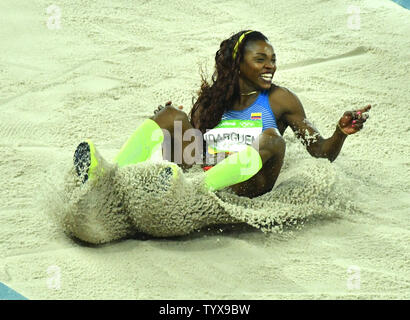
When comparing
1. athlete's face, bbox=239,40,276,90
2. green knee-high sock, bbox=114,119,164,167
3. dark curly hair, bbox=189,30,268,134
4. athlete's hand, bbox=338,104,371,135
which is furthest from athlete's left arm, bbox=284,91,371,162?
green knee-high sock, bbox=114,119,164,167

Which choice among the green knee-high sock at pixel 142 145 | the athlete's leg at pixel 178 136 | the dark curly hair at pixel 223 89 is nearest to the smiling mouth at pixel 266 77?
the dark curly hair at pixel 223 89

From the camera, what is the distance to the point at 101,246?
234 centimetres

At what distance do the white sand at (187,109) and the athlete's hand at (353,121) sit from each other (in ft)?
0.74

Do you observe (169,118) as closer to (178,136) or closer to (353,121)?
(178,136)

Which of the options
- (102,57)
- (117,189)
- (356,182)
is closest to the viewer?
(117,189)

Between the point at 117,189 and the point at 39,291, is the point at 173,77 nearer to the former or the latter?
the point at 117,189

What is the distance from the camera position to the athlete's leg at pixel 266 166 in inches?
93.9

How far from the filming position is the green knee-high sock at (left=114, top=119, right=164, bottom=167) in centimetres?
257

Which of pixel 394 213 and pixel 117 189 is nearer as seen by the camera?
pixel 117 189

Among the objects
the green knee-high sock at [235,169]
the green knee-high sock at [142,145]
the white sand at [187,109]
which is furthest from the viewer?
the green knee-high sock at [142,145]

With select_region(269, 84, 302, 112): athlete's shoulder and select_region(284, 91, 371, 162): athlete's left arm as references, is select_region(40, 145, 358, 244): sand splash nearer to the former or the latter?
select_region(284, 91, 371, 162): athlete's left arm

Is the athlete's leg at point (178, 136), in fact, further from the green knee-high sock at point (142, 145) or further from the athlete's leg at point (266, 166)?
the athlete's leg at point (266, 166)

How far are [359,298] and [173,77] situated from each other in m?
2.03

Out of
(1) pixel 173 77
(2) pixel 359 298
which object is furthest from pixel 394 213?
(1) pixel 173 77
